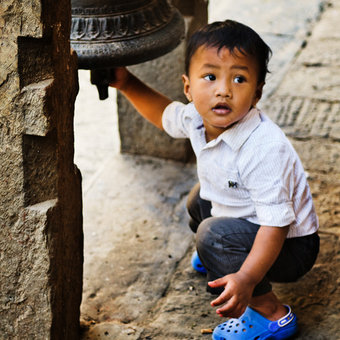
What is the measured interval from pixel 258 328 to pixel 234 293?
0.33m

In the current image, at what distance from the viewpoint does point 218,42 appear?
175 centimetres

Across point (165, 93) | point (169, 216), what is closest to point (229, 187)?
point (169, 216)

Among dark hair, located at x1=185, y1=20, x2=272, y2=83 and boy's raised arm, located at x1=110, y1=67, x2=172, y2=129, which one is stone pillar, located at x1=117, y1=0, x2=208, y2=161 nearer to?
boy's raised arm, located at x1=110, y1=67, x2=172, y2=129

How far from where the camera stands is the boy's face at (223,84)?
174 centimetres

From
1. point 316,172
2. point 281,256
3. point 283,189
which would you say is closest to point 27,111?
point 283,189

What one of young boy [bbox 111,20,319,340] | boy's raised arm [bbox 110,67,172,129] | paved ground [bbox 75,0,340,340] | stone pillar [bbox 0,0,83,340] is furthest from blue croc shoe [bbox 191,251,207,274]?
stone pillar [bbox 0,0,83,340]

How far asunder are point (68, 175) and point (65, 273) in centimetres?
28

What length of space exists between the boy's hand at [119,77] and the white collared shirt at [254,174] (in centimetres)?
24

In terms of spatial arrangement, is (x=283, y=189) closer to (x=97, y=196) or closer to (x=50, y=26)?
(x=50, y=26)

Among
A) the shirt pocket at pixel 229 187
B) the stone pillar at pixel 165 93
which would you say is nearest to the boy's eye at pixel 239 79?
the shirt pocket at pixel 229 187

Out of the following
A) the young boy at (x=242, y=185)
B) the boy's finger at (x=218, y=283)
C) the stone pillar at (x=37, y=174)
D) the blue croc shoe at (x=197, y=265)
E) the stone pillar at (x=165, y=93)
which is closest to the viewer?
the stone pillar at (x=37, y=174)

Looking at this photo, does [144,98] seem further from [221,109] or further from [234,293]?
[234,293]

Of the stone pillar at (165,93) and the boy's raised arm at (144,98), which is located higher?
the boy's raised arm at (144,98)

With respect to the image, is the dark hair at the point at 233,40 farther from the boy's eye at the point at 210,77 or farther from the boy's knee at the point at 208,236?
the boy's knee at the point at 208,236
